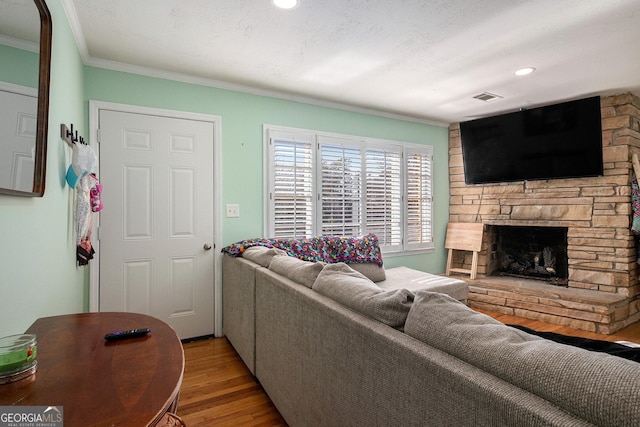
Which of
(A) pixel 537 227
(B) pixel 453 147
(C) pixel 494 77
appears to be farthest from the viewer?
(B) pixel 453 147

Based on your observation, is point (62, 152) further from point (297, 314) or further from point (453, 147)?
point (453, 147)

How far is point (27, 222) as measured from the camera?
134 cm

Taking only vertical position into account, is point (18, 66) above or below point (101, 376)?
above

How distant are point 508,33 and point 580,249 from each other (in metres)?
2.70

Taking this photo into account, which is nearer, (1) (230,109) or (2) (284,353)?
(2) (284,353)

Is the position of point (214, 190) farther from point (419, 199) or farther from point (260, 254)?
point (419, 199)

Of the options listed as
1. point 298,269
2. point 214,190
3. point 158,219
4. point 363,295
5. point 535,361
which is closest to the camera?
point 535,361

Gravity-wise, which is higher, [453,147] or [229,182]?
[453,147]

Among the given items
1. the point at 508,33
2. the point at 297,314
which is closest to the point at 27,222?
the point at 297,314

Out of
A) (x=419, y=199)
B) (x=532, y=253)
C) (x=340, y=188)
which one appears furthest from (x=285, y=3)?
(x=532, y=253)

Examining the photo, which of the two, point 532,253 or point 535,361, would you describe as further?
point 532,253

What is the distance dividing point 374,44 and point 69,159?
224 cm

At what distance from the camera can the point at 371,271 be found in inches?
142

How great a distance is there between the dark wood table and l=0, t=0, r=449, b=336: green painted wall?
266mm
